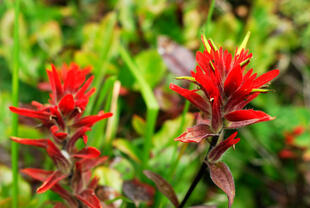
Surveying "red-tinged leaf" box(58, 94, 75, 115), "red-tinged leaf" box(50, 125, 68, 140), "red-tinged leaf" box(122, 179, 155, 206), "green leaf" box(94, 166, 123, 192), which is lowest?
"red-tinged leaf" box(122, 179, 155, 206)

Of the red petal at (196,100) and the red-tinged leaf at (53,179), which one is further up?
the red petal at (196,100)

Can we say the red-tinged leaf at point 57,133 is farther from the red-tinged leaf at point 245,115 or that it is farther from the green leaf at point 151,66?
the green leaf at point 151,66

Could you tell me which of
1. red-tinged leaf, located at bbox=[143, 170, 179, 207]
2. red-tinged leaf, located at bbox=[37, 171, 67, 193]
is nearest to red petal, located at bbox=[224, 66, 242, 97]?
red-tinged leaf, located at bbox=[143, 170, 179, 207]

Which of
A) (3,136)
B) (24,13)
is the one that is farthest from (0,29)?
(3,136)

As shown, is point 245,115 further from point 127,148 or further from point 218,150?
point 127,148

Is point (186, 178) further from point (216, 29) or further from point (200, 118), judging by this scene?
point (216, 29)

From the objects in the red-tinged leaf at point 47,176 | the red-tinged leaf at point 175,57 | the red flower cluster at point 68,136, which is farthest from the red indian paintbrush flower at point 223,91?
the red-tinged leaf at point 175,57

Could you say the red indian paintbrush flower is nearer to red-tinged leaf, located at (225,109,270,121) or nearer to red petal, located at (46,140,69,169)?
red-tinged leaf, located at (225,109,270,121)
